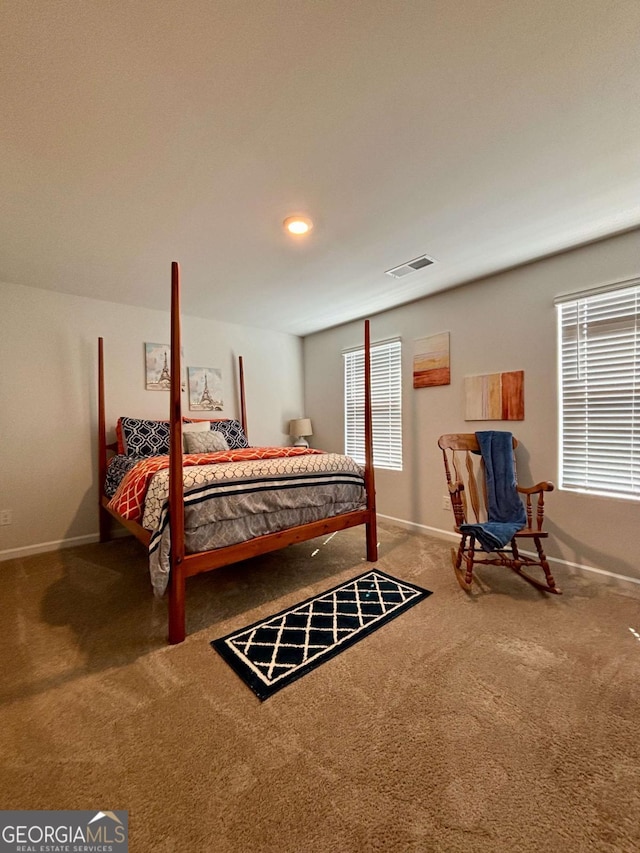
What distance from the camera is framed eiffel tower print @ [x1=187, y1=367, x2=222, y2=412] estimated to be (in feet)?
13.2

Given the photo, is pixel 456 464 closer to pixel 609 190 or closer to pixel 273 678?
pixel 609 190

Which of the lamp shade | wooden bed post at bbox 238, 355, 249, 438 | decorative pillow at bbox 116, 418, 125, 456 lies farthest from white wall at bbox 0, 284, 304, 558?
the lamp shade

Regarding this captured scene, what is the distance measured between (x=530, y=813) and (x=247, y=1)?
100 inches

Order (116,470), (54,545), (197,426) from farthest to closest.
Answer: (197,426) → (54,545) → (116,470)

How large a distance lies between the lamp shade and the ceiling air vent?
7.27ft

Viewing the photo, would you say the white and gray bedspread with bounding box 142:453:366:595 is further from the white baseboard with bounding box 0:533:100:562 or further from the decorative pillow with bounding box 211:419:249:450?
the white baseboard with bounding box 0:533:100:562

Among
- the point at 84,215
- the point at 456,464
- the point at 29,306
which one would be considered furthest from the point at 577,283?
the point at 29,306

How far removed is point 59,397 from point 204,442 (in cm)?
141

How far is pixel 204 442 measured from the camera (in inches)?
131

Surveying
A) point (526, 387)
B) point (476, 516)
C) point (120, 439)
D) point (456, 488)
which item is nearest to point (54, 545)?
point (120, 439)

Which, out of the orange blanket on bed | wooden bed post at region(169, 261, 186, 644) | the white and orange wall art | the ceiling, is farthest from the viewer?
the white and orange wall art

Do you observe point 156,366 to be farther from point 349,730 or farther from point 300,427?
point 349,730

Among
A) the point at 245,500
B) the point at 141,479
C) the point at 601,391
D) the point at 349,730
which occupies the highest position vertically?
the point at 601,391

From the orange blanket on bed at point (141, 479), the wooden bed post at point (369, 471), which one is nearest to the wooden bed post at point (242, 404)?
the orange blanket on bed at point (141, 479)
